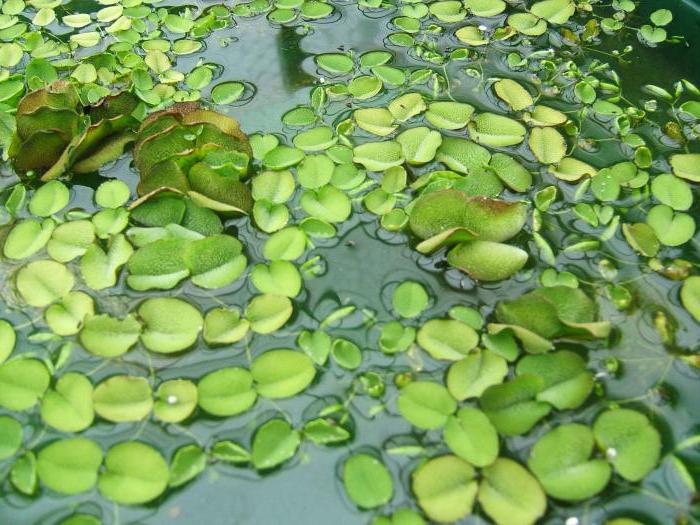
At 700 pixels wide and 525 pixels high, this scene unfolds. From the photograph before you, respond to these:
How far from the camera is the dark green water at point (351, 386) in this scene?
1.41m

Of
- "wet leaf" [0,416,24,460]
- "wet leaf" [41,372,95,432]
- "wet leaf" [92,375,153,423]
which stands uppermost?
"wet leaf" [92,375,153,423]

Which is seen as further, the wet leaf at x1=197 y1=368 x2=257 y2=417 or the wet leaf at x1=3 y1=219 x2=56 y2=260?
the wet leaf at x1=3 y1=219 x2=56 y2=260

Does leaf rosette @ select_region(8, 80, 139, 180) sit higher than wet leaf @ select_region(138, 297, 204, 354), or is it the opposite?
leaf rosette @ select_region(8, 80, 139, 180)

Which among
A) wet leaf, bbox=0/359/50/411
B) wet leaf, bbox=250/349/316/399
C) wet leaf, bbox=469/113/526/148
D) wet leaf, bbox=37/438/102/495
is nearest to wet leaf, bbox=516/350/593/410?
wet leaf, bbox=250/349/316/399

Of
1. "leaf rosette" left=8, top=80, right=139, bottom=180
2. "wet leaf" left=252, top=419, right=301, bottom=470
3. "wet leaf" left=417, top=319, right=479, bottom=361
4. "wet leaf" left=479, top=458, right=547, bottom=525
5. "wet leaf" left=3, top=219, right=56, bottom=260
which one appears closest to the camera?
"wet leaf" left=479, top=458, right=547, bottom=525

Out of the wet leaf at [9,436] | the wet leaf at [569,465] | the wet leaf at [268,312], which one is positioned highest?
the wet leaf at [268,312]

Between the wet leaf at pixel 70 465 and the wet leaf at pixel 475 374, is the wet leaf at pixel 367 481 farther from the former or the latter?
the wet leaf at pixel 70 465

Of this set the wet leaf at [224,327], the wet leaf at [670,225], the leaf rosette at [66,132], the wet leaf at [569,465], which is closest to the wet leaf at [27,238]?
the leaf rosette at [66,132]

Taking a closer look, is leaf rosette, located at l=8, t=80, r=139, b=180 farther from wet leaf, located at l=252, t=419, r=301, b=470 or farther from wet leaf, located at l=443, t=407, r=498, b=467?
wet leaf, located at l=443, t=407, r=498, b=467

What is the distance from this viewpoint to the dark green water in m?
1.41

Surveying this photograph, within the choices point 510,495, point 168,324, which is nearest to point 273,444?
Result: point 168,324

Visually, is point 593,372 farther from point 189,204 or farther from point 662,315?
point 189,204

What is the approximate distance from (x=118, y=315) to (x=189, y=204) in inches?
14.6

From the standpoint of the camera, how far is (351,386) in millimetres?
1572
